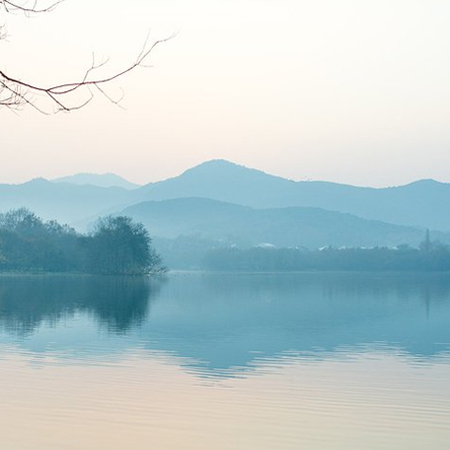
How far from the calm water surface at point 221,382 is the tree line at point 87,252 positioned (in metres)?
95.5

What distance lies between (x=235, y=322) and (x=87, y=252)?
111249 mm

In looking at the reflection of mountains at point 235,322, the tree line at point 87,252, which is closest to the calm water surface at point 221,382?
the reflection of mountains at point 235,322

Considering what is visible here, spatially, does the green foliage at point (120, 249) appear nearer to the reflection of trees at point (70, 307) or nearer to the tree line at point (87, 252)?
the tree line at point (87, 252)

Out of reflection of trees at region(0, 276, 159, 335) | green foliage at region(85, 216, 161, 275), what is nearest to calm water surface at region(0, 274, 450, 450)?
reflection of trees at region(0, 276, 159, 335)

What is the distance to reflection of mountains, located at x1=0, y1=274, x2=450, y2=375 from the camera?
51.2 meters

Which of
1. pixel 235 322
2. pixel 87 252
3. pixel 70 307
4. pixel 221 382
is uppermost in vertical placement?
pixel 87 252

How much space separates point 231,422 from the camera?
29.1 metres

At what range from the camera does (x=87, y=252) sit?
178875 mm

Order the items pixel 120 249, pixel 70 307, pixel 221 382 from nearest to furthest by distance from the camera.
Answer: pixel 221 382
pixel 70 307
pixel 120 249

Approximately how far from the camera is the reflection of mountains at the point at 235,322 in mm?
51219

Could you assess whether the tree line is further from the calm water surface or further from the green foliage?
the calm water surface

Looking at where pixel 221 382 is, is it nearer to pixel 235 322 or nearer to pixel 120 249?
pixel 235 322

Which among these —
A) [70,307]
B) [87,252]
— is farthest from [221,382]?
[87,252]

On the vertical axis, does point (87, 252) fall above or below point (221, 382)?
above
